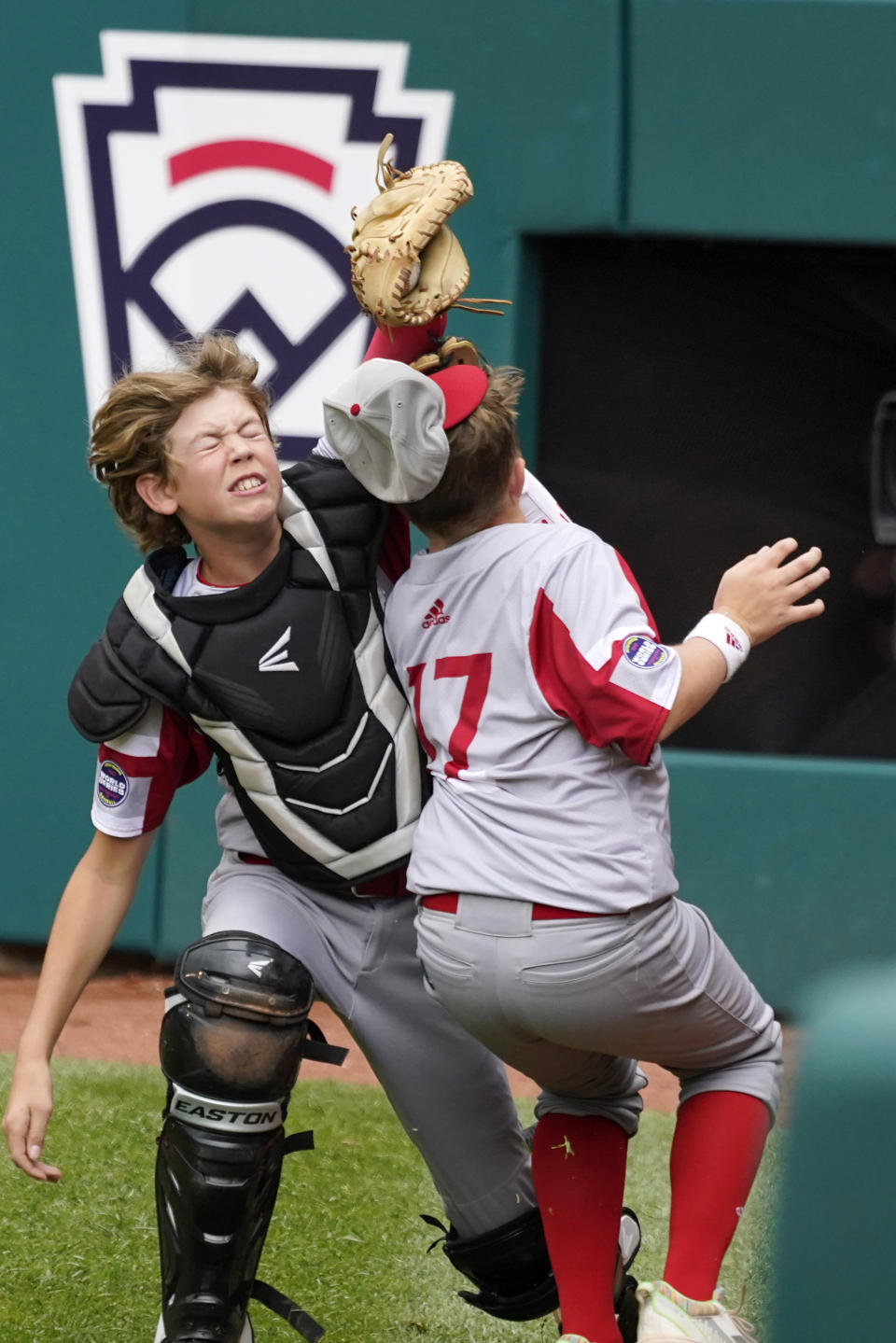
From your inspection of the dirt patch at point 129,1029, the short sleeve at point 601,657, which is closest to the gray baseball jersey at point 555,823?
the short sleeve at point 601,657

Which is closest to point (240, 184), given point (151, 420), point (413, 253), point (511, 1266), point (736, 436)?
point (736, 436)

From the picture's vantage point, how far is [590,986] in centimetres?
225

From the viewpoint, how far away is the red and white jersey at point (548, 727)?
7.33 ft

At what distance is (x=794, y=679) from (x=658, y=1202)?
216 cm

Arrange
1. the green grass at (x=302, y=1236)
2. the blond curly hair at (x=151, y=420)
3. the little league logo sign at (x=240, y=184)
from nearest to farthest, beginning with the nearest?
the blond curly hair at (x=151, y=420)
the green grass at (x=302, y=1236)
the little league logo sign at (x=240, y=184)

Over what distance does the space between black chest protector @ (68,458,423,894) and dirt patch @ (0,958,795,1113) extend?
2165mm

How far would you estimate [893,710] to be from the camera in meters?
5.39

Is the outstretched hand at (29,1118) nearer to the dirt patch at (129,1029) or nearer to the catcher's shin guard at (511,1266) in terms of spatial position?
the catcher's shin guard at (511,1266)

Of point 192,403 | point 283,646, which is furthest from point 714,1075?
point 192,403

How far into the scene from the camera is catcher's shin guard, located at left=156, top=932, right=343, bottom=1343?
2.40 meters

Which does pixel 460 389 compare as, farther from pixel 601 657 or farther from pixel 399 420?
pixel 601 657

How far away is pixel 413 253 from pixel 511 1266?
1526 mm

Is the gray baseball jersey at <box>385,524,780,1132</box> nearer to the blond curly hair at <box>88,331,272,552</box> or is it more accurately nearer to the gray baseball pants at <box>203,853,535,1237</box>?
the gray baseball pants at <box>203,853,535,1237</box>

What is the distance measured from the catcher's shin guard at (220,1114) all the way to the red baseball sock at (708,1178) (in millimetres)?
573
